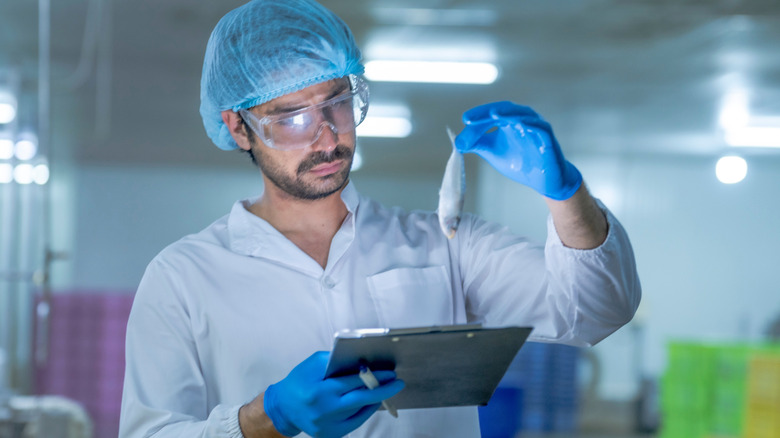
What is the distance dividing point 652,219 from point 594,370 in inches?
57.9

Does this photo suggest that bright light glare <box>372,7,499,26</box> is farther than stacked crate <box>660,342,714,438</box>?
No

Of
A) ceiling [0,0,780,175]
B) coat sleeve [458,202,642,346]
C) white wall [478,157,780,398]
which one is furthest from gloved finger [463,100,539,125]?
white wall [478,157,780,398]

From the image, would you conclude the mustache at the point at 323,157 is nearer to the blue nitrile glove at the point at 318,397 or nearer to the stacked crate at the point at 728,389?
the blue nitrile glove at the point at 318,397

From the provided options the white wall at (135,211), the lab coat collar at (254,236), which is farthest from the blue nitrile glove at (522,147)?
the white wall at (135,211)

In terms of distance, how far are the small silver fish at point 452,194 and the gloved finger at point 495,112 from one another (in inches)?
2.1

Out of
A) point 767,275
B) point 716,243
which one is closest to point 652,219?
point 716,243

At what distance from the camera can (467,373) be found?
112 centimetres

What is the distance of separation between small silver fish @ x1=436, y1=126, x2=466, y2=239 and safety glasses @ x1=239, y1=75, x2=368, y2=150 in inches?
8.7

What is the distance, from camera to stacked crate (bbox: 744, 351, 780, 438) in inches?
163

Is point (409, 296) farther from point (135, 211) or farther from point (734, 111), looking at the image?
point (734, 111)

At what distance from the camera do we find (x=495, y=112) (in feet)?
3.71

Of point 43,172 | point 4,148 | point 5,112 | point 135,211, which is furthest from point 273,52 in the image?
point 135,211

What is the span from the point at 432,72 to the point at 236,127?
4222 mm

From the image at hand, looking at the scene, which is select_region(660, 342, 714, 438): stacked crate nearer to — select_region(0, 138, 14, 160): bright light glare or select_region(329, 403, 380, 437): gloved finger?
select_region(329, 403, 380, 437): gloved finger
